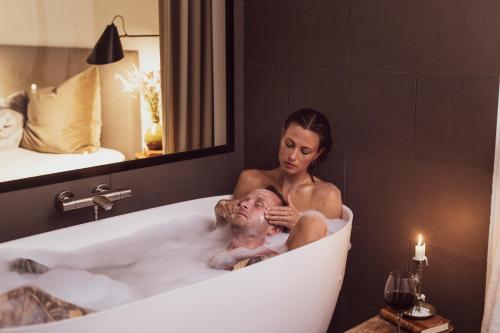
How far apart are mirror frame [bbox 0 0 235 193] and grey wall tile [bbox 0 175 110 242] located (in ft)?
0.09

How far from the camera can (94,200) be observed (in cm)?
258

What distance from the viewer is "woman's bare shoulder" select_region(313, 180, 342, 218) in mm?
2613

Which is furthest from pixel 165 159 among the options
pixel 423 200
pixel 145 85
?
pixel 423 200

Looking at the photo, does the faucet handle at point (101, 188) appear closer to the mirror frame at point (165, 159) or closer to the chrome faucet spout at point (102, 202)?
the mirror frame at point (165, 159)

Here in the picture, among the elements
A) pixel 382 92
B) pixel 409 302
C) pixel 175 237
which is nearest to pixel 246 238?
pixel 175 237

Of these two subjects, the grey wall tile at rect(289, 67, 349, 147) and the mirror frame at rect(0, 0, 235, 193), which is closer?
the mirror frame at rect(0, 0, 235, 193)

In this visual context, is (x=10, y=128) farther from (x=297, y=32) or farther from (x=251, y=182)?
(x=297, y=32)

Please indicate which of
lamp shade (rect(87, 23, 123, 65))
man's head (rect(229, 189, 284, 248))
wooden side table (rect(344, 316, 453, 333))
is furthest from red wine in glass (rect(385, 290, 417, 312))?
lamp shade (rect(87, 23, 123, 65))

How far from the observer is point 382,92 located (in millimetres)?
2635

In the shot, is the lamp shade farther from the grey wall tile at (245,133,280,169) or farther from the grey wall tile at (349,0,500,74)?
the grey wall tile at (349,0,500,74)

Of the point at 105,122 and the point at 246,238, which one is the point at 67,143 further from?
the point at 246,238

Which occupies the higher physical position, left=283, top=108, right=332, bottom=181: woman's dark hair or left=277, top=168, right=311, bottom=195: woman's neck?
left=283, top=108, right=332, bottom=181: woman's dark hair

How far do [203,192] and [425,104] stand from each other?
130cm

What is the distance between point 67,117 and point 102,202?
1.39ft
